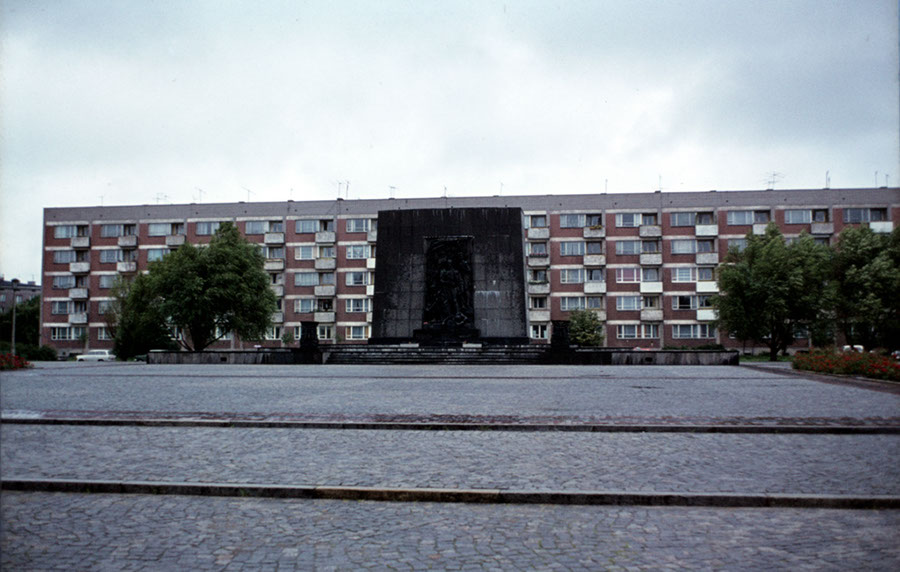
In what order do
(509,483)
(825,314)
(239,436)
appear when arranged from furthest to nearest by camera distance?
(825,314) → (239,436) → (509,483)

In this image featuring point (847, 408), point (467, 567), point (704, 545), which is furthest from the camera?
point (847, 408)

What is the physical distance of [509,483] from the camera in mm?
6535

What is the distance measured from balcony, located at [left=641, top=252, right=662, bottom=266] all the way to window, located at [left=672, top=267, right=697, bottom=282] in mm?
1806

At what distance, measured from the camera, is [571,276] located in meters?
69.9

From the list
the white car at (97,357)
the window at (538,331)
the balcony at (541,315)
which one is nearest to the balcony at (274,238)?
the white car at (97,357)

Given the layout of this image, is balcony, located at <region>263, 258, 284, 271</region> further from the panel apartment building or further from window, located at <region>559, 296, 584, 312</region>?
window, located at <region>559, 296, 584, 312</region>

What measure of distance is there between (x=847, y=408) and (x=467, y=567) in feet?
35.2

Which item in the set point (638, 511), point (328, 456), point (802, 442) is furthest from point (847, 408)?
point (328, 456)

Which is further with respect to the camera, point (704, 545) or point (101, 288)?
point (101, 288)

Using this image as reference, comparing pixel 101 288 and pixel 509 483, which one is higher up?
pixel 101 288

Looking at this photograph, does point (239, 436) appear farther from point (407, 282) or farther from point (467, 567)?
point (407, 282)

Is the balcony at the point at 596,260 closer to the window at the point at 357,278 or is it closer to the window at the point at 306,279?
the window at the point at 357,278

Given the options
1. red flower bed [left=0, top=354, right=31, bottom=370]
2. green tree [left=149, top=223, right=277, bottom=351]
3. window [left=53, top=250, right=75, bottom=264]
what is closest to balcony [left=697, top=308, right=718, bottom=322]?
green tree [left=149, top=223, right=277, bottom=351]

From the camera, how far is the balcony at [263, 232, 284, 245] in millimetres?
73375
